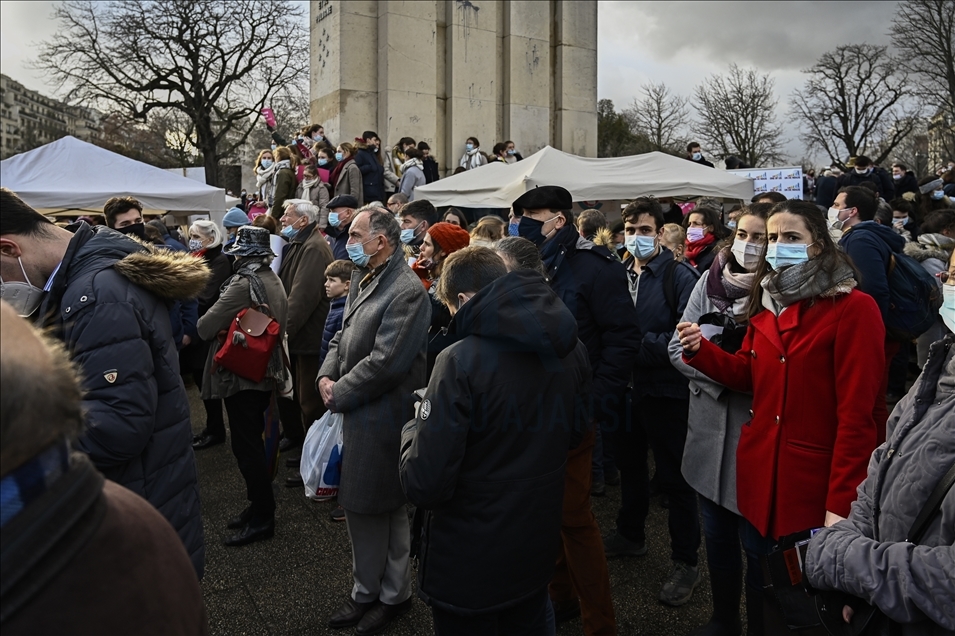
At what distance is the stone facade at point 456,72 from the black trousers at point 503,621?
1208 cm

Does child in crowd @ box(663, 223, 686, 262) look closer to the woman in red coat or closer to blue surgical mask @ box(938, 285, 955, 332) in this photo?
the woman in red coat

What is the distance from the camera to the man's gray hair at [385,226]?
11.5ft

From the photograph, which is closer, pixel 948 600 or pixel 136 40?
pixel 948 600

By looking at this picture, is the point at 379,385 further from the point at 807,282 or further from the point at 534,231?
the point at 807,282

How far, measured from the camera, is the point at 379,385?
128 inches

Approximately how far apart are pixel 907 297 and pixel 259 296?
15.8ft

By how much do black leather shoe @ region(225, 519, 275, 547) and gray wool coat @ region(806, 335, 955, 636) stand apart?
353cm

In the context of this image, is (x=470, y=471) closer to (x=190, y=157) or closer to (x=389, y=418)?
(x=389, y=418)

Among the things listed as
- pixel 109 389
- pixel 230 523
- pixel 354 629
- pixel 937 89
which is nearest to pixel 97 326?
pixel 109 389

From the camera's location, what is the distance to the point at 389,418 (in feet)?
11.0

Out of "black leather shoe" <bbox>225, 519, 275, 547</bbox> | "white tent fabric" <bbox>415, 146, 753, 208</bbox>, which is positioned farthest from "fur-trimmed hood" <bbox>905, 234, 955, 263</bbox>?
"black leather shoe" <bbox>225, 519, 275, 547</bbox>

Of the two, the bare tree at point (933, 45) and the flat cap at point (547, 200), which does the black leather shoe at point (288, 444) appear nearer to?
the flat cap at point (547, 200)

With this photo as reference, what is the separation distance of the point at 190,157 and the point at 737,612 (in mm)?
32899

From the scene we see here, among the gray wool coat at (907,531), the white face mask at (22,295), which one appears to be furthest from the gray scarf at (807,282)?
the white face mask at (22,295)
